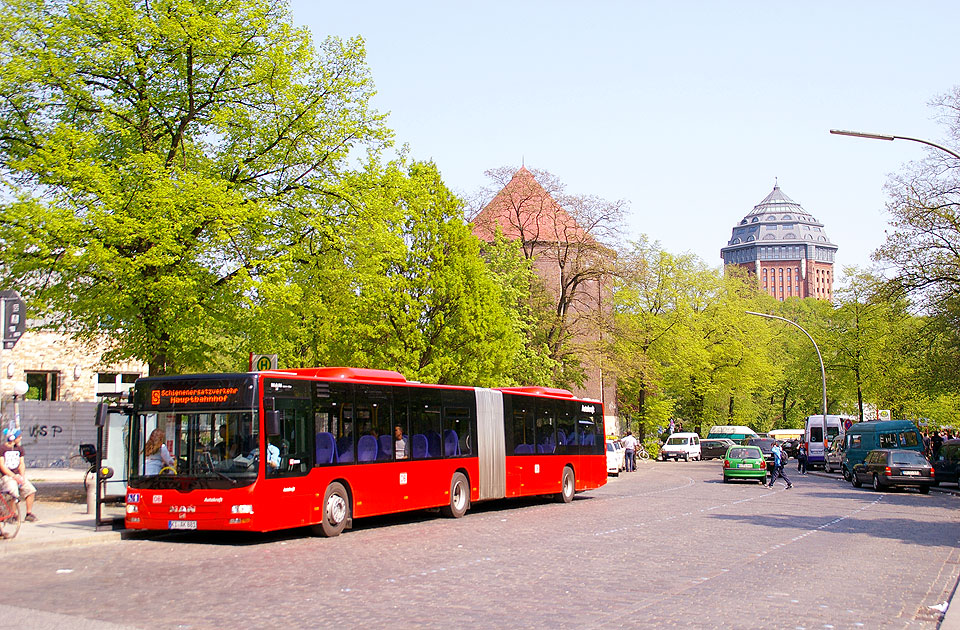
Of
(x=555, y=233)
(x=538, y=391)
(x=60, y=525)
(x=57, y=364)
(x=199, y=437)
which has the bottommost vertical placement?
(x=60, y=525)

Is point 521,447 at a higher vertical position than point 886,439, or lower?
higher

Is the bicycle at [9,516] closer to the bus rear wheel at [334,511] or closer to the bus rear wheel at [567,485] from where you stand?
the bus rear wheel at [334,511]

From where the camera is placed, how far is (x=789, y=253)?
193375mm

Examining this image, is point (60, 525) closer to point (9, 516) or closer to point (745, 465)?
point (9, 516)

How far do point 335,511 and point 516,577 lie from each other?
6538mm

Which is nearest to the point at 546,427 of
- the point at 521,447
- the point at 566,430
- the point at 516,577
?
the point at 566,430

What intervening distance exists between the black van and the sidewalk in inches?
1255

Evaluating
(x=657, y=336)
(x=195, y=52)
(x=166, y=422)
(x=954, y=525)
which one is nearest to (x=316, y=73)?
(x=195, y=52)

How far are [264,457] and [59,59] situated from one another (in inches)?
449

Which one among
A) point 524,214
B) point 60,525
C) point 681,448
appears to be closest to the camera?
point 60,525

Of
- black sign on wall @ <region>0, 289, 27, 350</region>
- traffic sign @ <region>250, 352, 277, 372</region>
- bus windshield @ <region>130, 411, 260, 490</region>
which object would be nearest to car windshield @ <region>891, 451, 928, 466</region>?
traffic sign @ <region>250, 352, 277, 372</region>

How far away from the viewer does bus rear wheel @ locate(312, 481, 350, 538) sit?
17.4 metres

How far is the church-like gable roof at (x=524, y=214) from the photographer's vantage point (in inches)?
2010

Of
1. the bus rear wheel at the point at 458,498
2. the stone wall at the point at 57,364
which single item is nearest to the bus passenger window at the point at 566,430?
the bus rear wheel at the point at 458,498
